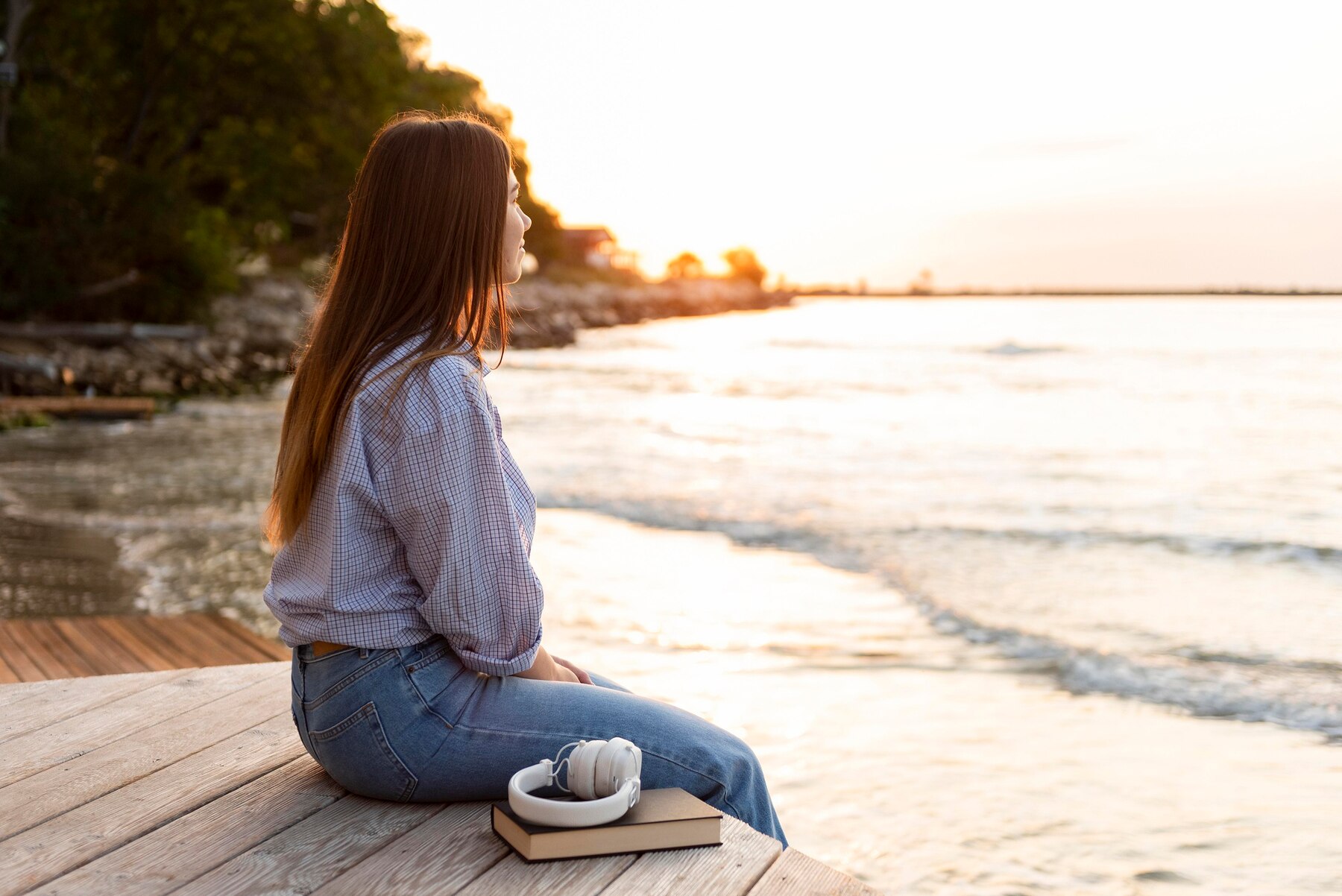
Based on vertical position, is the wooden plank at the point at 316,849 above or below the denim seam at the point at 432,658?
below

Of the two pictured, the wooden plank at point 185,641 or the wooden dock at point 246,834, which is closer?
the wooden dock at point 246,834

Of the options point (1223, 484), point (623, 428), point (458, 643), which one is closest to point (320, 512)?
point (458, 643)

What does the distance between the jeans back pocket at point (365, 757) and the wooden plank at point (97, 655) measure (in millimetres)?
2135

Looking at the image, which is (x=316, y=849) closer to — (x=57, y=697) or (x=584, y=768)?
(x=584, y=768)

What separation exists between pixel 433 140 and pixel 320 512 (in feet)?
2.18

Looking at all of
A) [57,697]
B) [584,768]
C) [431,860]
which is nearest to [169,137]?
[57,697]

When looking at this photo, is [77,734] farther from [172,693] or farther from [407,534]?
[407,534]

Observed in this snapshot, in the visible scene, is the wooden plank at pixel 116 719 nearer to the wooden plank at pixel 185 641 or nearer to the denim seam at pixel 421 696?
the denim seam at pixel 421 696

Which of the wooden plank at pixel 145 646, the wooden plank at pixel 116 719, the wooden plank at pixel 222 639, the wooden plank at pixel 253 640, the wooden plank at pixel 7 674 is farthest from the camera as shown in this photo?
the wooden plank at pixel 253 640

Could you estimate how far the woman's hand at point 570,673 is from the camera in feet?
7.20

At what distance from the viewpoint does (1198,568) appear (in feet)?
25.5

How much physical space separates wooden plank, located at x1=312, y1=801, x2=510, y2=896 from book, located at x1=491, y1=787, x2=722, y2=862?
0.05 meters

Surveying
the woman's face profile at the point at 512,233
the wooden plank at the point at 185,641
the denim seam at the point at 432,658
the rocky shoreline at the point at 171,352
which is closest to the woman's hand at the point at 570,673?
the denim seam at the point at 432,658

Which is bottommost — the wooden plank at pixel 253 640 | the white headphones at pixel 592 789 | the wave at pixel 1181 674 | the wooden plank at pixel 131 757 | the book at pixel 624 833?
the wave at pixel 1181 674
